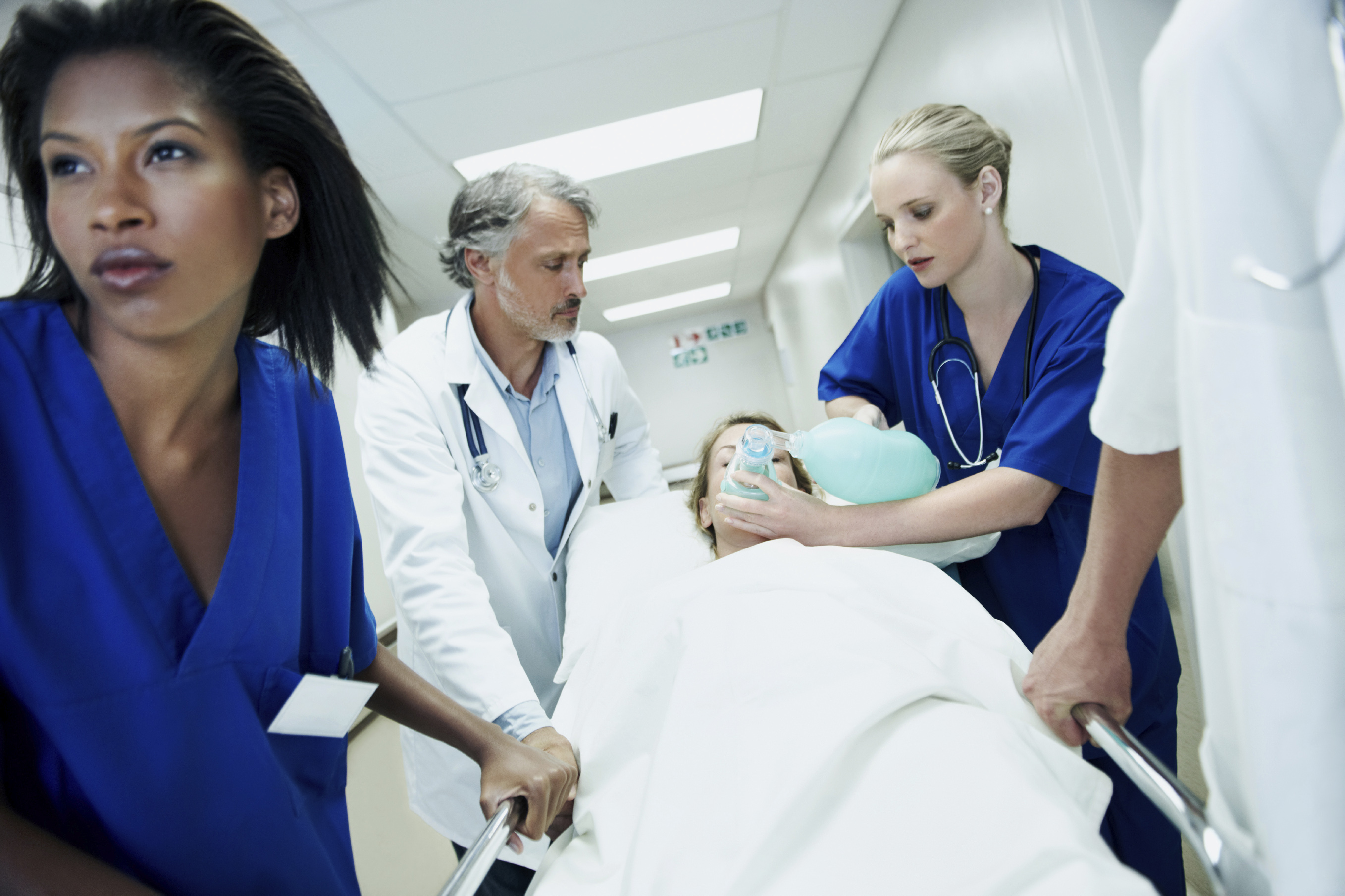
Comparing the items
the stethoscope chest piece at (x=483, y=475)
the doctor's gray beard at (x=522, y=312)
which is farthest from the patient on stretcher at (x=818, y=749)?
the doctor's gray beard at (x=522, y=312)

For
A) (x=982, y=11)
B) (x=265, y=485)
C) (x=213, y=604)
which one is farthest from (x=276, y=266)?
(x=982, y=11)

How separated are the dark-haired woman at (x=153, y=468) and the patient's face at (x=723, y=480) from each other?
3.46 feet

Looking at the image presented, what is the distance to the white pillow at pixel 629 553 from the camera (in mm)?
1508

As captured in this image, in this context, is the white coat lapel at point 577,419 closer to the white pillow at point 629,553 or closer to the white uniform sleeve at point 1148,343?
the white pillow at point 629,553

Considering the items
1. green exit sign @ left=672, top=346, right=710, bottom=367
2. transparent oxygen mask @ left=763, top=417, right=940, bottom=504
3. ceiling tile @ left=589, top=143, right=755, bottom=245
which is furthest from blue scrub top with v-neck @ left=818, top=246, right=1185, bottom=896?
green exit sign @ left=672, top=346, right=710, bottom=367

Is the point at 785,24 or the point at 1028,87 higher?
the point at 785,24

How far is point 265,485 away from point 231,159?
375 millimetres

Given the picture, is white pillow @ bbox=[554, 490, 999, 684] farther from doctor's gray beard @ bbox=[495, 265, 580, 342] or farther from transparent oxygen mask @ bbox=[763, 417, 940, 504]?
doctor's gray beard @ bbox=[495, 265, 580, 342]

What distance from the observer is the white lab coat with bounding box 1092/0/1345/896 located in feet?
1.39

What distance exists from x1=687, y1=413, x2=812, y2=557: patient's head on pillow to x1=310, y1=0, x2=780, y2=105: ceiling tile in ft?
5.20

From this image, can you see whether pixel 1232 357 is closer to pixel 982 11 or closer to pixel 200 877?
pixel 200 877

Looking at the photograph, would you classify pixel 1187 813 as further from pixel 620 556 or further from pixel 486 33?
pixel 486 33

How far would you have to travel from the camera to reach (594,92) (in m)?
3.01

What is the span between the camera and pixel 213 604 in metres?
0.75
